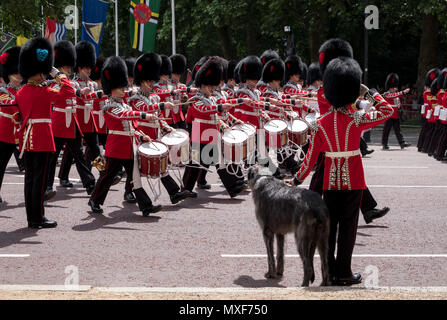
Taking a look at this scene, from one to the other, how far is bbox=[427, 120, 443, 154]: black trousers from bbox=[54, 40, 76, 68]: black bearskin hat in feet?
26.5

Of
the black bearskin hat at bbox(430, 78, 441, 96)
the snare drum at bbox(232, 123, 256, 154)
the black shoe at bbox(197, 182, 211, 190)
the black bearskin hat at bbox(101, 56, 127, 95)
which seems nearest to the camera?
the black bearskin hat at bbox(101, 56, 127, 95)

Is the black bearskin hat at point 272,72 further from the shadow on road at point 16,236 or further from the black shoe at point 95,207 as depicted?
the shadow on road at point 16,236

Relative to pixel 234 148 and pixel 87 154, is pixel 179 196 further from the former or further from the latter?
pixel 87 154

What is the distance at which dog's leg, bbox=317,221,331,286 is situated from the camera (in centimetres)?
553

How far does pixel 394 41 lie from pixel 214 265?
104ft

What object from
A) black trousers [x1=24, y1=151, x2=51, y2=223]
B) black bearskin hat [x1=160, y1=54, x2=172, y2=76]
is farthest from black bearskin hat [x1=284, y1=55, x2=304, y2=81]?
black trousers [x1=24, y1=151, x2=51, y2=223]

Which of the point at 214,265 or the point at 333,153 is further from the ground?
the point at 333,153

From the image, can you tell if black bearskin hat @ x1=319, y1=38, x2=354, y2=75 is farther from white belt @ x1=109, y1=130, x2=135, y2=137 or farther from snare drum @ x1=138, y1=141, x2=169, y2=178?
white belt @ x1=109, y1=130, x2=135, y2=137

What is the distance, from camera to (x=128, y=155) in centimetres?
888

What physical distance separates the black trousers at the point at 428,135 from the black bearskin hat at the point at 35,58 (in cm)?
1023

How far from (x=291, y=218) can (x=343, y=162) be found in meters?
0.61

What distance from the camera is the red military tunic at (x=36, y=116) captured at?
813cm

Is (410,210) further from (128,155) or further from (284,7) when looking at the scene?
(284,7)
